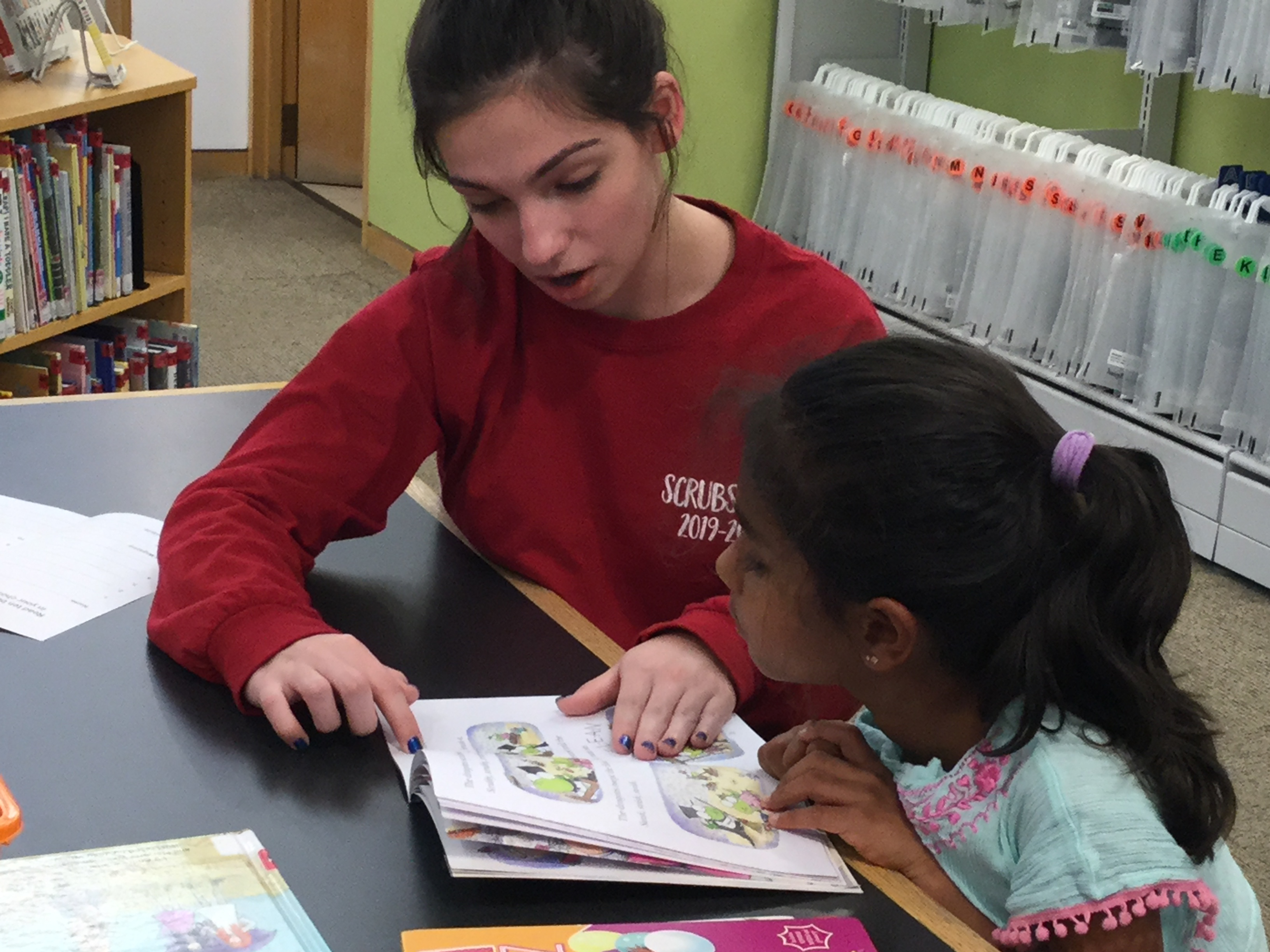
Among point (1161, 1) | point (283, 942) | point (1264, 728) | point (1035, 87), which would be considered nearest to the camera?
point (283, 942)

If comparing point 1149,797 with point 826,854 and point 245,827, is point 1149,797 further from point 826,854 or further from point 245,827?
point 245,827

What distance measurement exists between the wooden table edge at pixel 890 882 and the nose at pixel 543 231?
28 cm

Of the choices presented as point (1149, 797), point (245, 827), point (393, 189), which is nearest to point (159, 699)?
point (245, 827)

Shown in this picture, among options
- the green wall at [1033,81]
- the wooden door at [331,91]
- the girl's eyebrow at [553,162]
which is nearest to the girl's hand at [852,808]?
the girl's eyebrow at [553,162]

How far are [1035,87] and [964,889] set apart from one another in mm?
2992

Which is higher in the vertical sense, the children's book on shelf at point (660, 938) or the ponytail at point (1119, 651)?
the ponytail at point (1119, 651)

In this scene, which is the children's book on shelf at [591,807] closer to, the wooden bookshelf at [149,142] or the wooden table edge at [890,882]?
the wooden table edge at [890,882]

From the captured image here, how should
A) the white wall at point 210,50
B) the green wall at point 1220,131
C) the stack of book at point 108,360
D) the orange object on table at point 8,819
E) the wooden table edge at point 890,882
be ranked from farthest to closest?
the white wall at point 210,50 → the green wall at point 1220,131 → the stack of book at point 108,360 → the wooden table edge at point 890,882 → the orange object on table at point 8,819

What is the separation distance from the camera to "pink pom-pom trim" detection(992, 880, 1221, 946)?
83cm

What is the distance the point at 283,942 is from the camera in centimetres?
77

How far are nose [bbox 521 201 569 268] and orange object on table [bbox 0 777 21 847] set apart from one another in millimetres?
553

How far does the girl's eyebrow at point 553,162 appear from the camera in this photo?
43.5 inches

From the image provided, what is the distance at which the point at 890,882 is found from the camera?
878 mm

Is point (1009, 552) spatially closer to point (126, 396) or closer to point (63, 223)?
A: point (126, 396)
